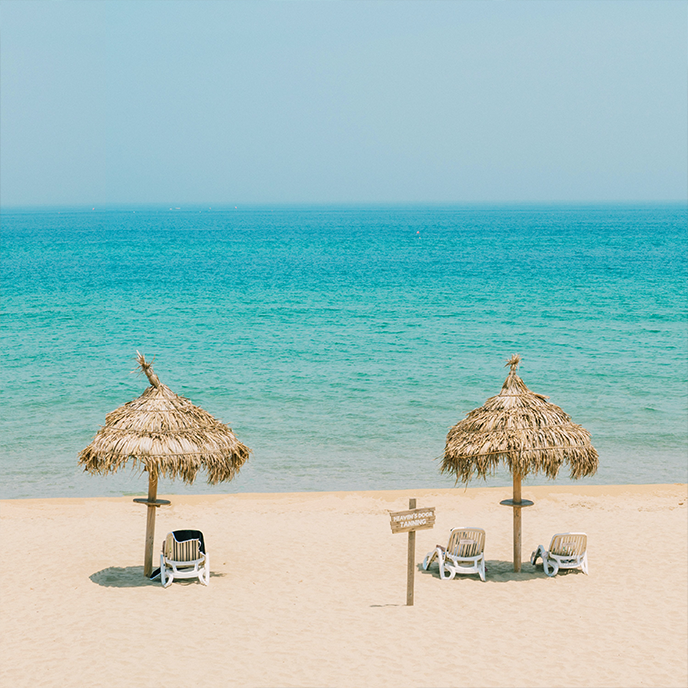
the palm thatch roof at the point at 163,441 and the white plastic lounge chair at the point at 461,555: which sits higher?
the palm thatch roof at the point at 163,441

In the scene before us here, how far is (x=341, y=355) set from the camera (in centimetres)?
2931

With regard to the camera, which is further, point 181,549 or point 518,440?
point 181,549

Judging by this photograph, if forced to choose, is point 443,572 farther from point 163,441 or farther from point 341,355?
point 341,355

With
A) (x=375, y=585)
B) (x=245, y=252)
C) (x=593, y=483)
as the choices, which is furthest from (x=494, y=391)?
(x=245, y=252)

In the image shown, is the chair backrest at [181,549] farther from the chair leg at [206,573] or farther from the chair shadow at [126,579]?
the chair shadow at [126,579]

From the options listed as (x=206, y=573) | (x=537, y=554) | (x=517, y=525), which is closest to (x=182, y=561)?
(x=206, y=573)

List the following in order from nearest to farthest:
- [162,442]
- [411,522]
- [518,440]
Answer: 1. [411,522]
2. [162,442]
3. [518,440]

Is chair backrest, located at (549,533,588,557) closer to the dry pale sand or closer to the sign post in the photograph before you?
the dry pale sand

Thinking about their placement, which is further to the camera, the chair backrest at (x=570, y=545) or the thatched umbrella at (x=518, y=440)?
the chair backrest at (x=570, y=545)

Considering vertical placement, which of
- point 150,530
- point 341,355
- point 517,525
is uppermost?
point 341,355

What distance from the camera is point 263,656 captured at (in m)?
8.82

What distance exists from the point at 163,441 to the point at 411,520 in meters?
2.98

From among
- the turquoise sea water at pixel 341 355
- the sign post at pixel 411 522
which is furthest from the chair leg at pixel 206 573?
the turquoise sea water at pixel 341 355

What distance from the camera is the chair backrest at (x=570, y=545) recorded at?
11.4 meters
